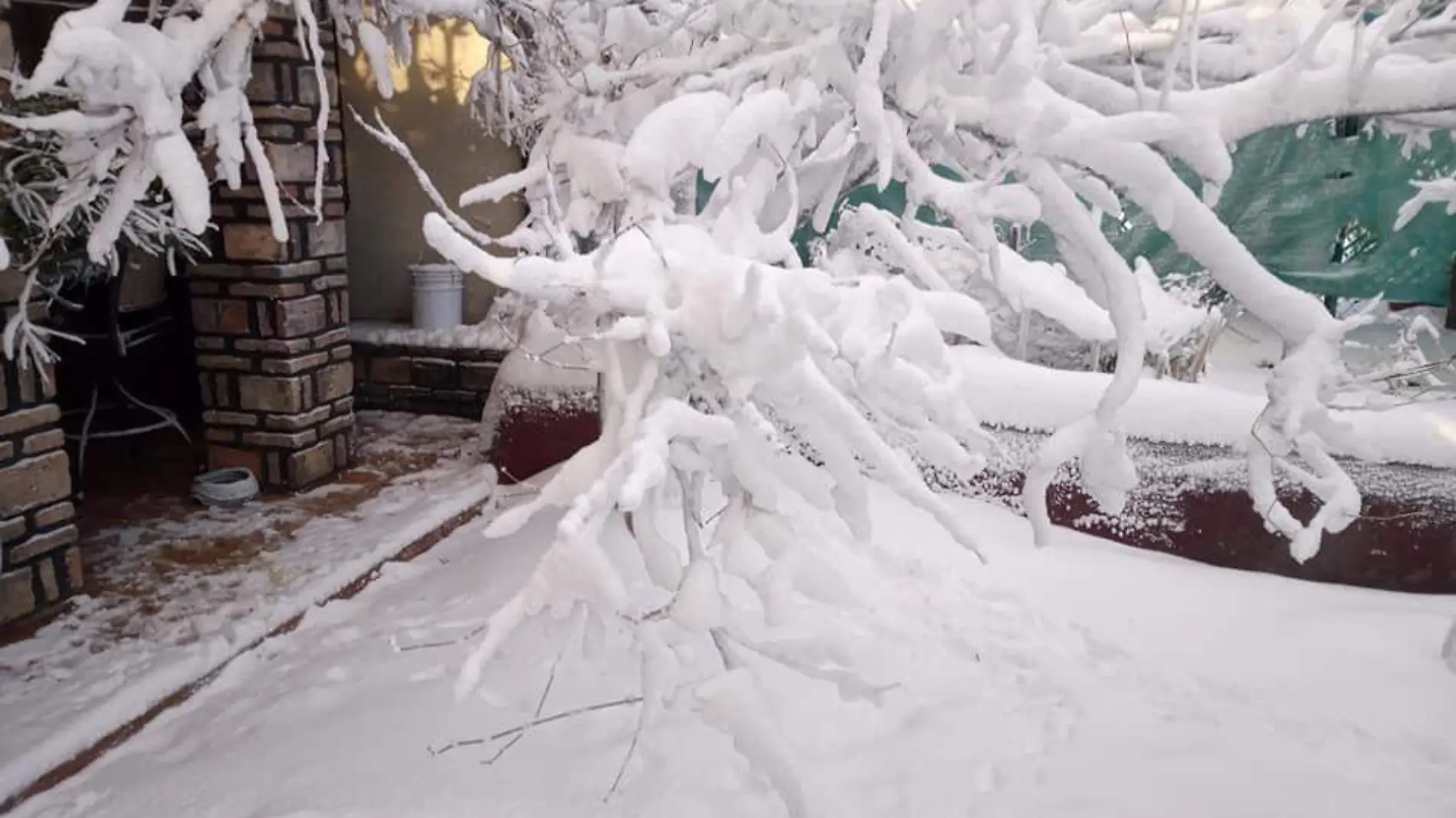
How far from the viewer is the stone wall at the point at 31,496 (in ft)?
12.2

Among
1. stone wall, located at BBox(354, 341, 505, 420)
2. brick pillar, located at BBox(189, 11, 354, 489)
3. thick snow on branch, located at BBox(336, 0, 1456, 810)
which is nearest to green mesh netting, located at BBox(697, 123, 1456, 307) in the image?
thick snow on branch, located at BBox(336, 0, 1456, 810)

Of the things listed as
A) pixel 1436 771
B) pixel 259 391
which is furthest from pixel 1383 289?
pixel 259 391

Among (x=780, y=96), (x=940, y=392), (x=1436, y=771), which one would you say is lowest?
(x=1436, y=771)

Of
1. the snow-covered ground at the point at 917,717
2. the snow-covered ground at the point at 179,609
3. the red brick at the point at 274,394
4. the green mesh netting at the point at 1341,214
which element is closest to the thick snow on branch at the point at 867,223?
the snow-covered ground at the point at 917,717

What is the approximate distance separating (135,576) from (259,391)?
132 centimetres

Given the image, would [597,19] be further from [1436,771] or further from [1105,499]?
[1436,771]

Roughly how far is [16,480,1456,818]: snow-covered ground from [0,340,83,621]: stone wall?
0.93m

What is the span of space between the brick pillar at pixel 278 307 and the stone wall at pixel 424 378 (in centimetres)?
123

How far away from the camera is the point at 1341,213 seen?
5125 mm

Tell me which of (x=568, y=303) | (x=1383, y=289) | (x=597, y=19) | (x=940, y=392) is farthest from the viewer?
(x=1383, y=289)

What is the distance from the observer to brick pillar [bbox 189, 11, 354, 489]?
5.06 m

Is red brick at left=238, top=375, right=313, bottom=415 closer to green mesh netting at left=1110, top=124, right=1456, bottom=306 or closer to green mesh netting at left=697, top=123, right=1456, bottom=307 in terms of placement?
green mesh netting at left=697, top=123, right=1456, bottom=307

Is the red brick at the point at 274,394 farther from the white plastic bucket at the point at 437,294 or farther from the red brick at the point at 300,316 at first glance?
the white plastic bucket at the point at 437,294

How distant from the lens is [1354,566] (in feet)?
14.4
